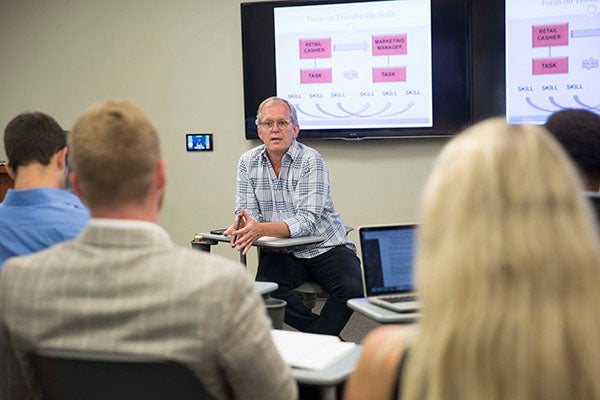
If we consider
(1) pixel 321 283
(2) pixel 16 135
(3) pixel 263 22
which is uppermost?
(3) pixel 263 22

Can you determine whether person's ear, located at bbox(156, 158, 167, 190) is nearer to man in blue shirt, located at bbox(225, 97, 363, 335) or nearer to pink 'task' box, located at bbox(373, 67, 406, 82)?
man in blue shirt, located at bbox(225, 97, 363, 335)

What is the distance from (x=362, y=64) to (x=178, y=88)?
1.35 m

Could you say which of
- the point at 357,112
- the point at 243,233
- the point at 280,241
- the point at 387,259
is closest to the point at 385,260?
the point at 387,259

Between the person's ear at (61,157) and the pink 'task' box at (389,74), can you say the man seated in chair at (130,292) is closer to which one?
the person's ear at (61,157)

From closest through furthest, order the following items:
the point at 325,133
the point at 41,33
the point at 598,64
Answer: the point at 598,64 < the point at 325,133 < the point at 41,33

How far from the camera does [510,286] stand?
938mm

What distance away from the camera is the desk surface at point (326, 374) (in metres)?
1.64

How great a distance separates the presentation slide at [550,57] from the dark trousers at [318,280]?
1771mm

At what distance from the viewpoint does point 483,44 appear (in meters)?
4.84

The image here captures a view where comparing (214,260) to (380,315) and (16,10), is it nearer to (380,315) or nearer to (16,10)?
(380,315)

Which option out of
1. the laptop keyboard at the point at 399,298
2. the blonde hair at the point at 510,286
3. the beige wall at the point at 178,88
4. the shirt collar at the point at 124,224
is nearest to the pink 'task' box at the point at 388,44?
the beige wall at the point at 178,88

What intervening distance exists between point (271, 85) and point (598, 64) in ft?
6.85

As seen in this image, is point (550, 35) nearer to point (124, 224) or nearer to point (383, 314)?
point (383, 314)

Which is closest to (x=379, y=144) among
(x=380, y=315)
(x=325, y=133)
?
(x=325, y=133)
